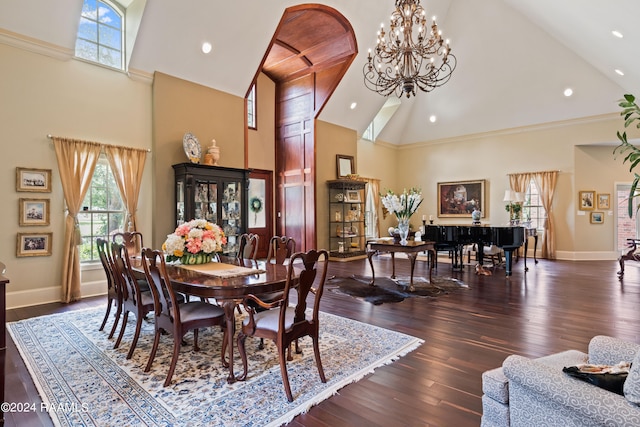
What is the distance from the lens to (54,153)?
4.91 meters

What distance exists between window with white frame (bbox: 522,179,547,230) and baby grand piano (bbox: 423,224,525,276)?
11.1ft

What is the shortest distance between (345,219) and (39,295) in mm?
6411

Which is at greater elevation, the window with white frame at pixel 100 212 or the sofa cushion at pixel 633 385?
the window with white frame at pixel 100 212

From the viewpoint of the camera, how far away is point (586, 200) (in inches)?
353

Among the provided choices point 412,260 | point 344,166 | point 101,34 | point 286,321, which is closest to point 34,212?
point 101,34

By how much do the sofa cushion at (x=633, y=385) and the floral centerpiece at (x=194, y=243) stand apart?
3.04 meters

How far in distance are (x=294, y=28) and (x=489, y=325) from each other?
6.74 metres

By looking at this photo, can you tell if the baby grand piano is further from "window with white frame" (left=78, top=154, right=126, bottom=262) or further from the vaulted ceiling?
"window with white frame" (left=78, top=154, right=126, bottom=262)

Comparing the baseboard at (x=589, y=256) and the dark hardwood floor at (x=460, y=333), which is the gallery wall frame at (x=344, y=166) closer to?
the dark hardwood floor at (x=460, y=333)

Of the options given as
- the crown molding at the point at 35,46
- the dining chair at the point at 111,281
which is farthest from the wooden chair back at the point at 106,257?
the crown molding at the point at 35,46

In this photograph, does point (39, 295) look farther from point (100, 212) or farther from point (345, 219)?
point (345, 219)

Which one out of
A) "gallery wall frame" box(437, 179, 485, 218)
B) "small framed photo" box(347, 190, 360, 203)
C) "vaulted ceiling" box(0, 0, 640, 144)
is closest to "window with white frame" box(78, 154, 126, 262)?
"vaulted ceiling" box(0, 0, 640, 144)

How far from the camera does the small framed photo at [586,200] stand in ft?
29.4

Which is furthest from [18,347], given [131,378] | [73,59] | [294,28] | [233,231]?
[294,28]
